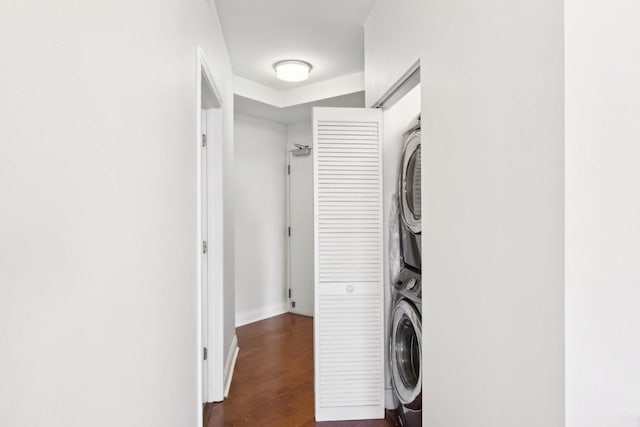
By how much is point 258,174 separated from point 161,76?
11.0 feet

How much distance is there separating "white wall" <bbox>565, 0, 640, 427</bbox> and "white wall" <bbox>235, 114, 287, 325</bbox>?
3788 mm

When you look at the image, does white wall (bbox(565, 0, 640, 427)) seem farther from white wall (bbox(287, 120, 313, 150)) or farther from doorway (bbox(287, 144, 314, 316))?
white wall (bbox(287, 120, 313, 150))

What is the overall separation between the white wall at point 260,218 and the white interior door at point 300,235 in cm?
11

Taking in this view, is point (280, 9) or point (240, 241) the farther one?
point (240, 241)

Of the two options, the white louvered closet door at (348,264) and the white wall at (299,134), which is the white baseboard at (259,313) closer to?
the white wall at (299,134)

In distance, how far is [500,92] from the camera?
100cm

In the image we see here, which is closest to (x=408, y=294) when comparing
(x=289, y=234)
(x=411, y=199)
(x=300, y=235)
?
(x=411, y=199)

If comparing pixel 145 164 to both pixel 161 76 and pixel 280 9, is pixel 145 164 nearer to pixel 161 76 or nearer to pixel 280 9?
pixel 161 76

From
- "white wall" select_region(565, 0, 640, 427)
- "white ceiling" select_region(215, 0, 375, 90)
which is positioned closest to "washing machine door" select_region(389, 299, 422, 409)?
"white wall" select_region(565, 0, 640, 427)

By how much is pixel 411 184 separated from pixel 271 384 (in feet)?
5.96

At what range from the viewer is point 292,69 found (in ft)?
10.6

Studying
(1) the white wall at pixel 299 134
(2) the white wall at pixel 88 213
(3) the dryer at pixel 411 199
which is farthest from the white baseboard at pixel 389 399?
(1) the white wall at pixel 299 134

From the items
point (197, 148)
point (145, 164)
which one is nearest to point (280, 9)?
point (197, 148)

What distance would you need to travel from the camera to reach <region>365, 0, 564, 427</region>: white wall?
0.84 m
